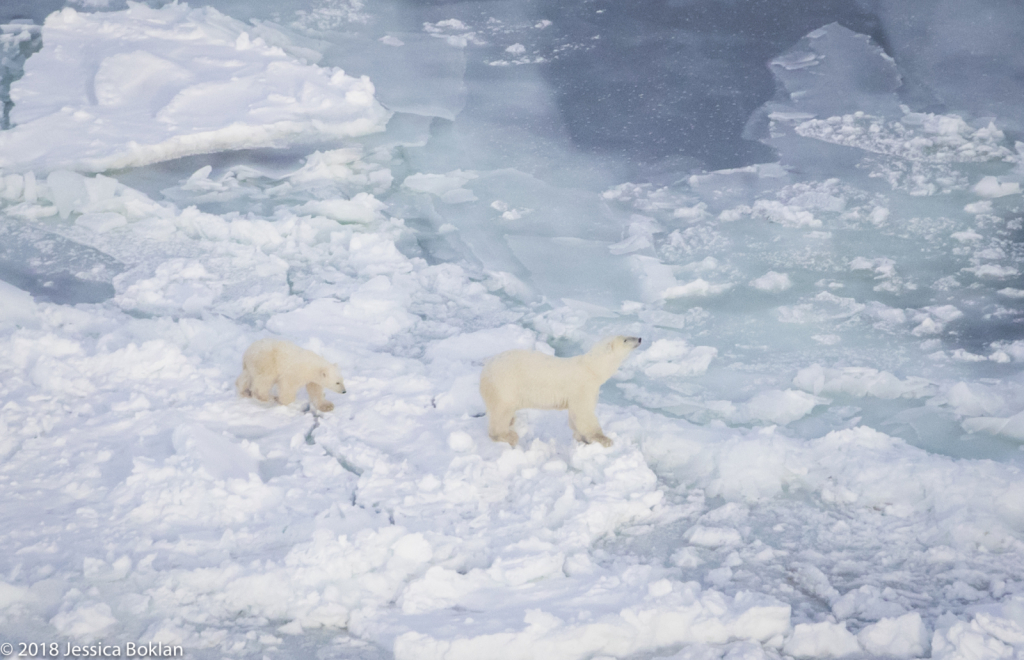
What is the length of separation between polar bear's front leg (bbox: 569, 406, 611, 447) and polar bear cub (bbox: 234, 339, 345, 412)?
3.65ft

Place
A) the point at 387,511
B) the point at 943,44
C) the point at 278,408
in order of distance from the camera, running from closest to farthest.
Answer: the point at 387,511
the point at 278,408
the point at 943,44

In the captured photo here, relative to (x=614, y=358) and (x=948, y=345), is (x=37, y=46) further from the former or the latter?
(x=948, y=345)

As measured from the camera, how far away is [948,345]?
16.0ft

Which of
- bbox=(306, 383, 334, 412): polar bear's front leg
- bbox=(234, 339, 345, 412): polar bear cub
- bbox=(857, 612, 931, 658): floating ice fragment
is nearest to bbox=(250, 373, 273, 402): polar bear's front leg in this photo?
bbox=(234, 339, 345, 412): polar bear cub

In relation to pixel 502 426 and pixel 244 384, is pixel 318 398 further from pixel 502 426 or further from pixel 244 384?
pixel 502 426

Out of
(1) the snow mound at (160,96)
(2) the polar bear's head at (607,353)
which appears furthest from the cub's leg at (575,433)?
(1) the snow mound at (160,96)

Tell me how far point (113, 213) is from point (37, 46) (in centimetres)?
421

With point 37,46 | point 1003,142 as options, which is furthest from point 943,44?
point 37,46

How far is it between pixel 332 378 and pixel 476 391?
0.69m

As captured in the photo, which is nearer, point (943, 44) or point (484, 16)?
point (943, 44)

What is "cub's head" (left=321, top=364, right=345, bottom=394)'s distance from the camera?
4258 millimetres

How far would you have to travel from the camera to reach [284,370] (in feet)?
14.0

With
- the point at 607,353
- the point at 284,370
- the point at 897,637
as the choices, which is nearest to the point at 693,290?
the point at 607,353

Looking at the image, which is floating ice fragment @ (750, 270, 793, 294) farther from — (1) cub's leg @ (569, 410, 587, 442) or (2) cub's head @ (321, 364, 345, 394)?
(2) cub's head @ (321, 364, 345, 394)
